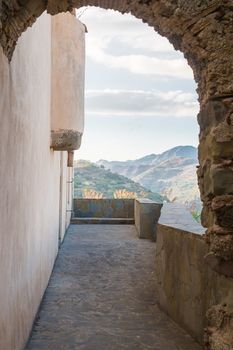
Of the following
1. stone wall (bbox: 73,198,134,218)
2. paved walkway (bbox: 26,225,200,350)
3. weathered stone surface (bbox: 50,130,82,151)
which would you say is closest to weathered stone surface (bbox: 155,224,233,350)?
paved walkway (bbox: 26,225,200,350)

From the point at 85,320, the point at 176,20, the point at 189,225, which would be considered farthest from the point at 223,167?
the point at 85,320

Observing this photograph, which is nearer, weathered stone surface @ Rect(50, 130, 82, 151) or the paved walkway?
the paved walkway

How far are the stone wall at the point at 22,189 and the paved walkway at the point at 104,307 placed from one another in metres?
0.29

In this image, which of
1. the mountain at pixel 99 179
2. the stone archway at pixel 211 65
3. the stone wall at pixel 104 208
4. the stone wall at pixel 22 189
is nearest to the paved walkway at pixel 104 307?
the stone wall at pixel 22 189

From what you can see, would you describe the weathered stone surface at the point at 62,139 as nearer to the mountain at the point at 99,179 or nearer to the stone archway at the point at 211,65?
the stone archway at the point at 211,65

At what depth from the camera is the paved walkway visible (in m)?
4.19

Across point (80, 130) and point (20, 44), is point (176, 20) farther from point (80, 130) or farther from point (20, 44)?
point (80, 130)

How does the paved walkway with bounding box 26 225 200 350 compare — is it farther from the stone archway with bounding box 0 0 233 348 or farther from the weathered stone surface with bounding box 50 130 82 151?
the weathered stone surface with bounding box 50 130 82 151

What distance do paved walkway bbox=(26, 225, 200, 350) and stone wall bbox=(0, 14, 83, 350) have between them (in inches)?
11.4

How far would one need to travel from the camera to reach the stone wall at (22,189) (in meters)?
3.07

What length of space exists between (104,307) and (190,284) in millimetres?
1459

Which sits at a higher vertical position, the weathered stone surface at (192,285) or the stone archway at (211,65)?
the stone archway at (211,65)

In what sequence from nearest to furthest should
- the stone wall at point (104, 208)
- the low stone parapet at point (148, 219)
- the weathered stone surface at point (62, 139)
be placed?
the weathered stone surface at point (62, 139), the low stone parapet at point (148, 219), the stone wall at point (104, 208)

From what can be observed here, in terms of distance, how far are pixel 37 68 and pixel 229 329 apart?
138 inches
